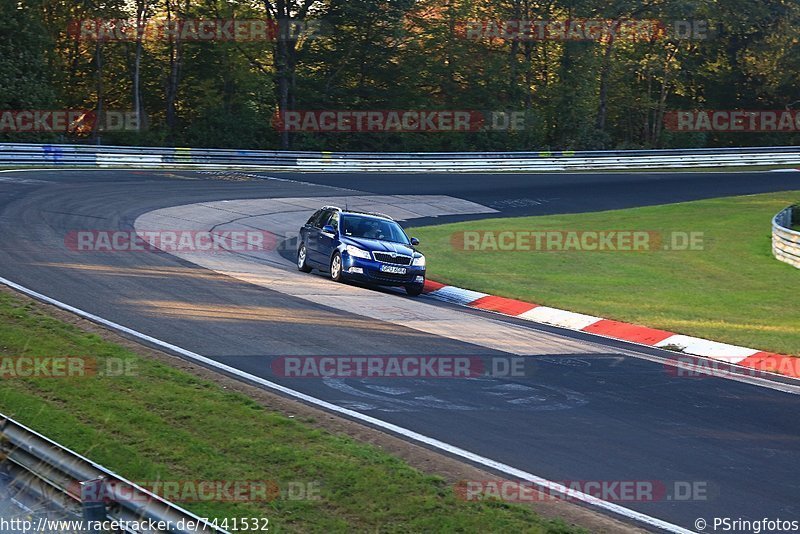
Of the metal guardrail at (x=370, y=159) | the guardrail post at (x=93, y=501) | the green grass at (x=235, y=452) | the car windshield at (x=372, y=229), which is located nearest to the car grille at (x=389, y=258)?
the car windshield at (x=372, y=229)

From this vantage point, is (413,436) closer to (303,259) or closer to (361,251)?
(361,251)

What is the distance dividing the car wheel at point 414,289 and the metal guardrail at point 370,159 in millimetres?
24111

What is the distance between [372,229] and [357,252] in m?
Answer: 1.23

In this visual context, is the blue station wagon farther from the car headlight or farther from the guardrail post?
the guardrail post

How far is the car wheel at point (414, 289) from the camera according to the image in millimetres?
19219

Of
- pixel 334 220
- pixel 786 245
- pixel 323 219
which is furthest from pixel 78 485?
pixel 786 245

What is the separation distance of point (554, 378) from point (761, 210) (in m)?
27.6

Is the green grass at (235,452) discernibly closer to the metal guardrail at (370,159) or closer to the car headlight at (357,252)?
the car headlight at (357,252)

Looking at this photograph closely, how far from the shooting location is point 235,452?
26.7 feet

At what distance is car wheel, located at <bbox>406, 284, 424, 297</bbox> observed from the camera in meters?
19.2

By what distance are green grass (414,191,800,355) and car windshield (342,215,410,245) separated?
1524 millimetres

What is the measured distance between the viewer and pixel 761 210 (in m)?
36.4

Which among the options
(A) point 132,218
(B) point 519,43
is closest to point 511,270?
(A) point 132,218

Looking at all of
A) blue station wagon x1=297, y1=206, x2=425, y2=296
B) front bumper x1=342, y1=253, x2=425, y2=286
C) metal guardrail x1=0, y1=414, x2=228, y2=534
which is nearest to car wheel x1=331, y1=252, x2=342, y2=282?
blue station wagon x1=297, y1=206, x2=425, y2=296
